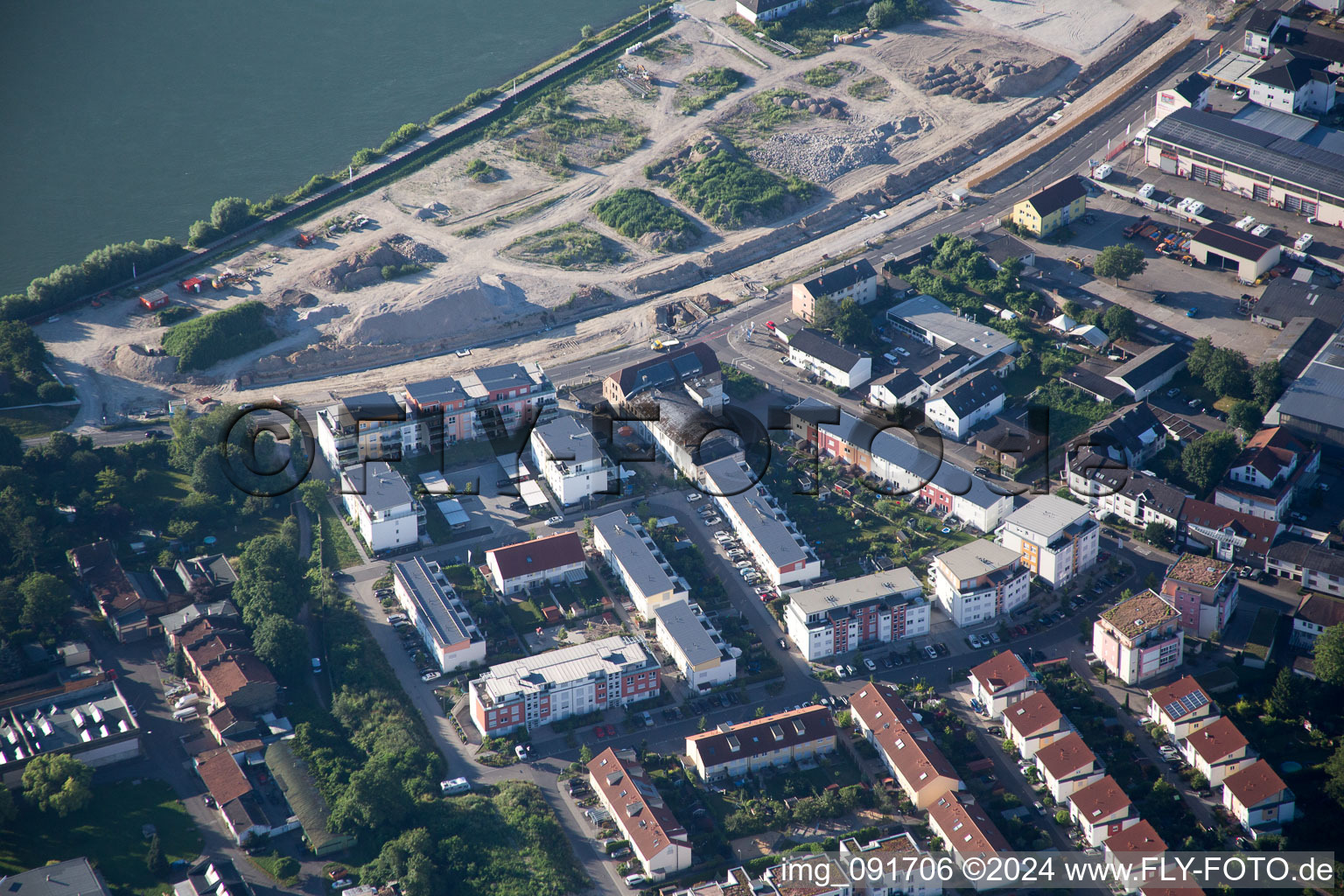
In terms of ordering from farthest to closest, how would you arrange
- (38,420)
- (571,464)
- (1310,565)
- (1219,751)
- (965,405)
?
(38,420) → (965,405) → (571,464) → (1310,565) → (1219,751)

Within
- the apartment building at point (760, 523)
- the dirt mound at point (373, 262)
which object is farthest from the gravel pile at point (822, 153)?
the apartment building at point (760, 523)

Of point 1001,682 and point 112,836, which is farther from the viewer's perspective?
point 1001,682

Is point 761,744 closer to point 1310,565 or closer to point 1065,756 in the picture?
point 1065,756

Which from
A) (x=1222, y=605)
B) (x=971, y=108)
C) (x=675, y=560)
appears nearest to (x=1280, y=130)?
(x=971, y=108)

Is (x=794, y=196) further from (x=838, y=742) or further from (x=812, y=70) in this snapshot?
(x=838, y=742)

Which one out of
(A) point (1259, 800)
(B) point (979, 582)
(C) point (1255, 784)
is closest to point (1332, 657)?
(C) point (1255, 784)

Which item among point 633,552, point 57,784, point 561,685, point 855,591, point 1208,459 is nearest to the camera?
point 57,784

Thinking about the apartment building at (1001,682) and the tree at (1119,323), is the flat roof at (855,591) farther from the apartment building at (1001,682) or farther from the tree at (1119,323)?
the tree at (1119,323)
